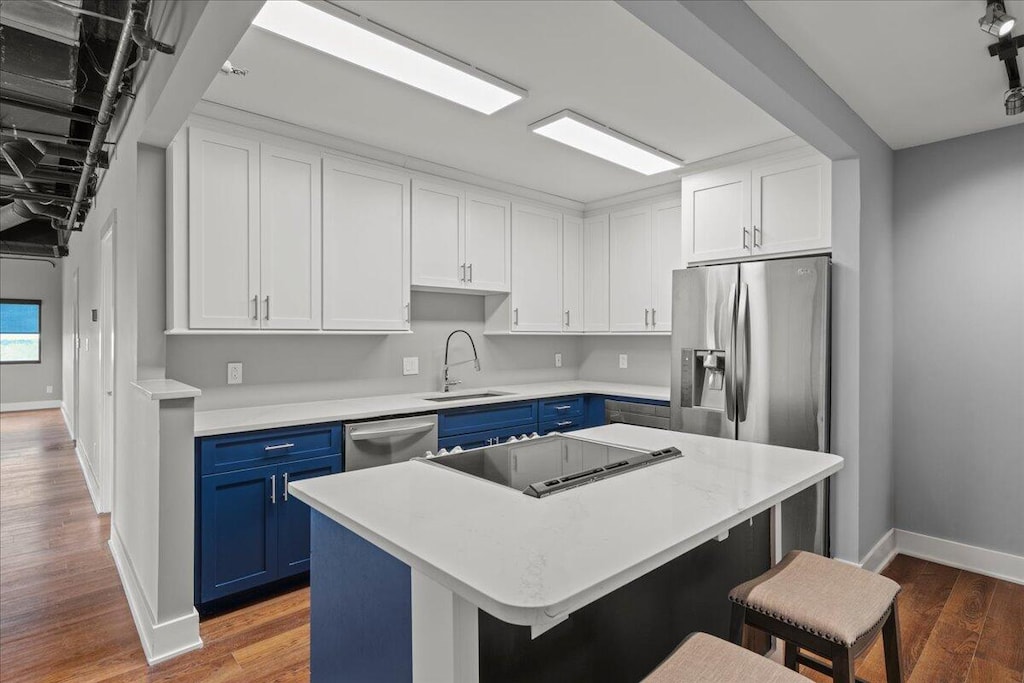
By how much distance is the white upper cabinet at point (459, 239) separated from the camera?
367 centimetres

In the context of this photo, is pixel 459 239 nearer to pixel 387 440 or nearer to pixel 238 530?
pixel 387 440

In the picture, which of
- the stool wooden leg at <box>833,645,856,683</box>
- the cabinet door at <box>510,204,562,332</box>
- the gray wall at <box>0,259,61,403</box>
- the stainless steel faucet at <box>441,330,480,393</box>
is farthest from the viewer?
the gray wall at <box>0,259,61,403</box>

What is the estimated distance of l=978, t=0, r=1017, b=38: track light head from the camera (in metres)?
1.81

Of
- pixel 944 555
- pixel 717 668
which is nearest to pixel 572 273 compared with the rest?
pixel 944 555

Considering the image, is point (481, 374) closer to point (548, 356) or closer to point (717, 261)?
point (548, 356)

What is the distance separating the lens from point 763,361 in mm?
3051

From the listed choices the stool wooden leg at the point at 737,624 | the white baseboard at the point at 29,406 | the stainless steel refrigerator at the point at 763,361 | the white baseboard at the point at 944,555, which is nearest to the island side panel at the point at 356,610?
the stool wooden leg at the point at 737,624

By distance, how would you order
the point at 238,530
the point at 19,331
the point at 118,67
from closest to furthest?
the point at 118,67
the point at 238,530
the point at 19,331

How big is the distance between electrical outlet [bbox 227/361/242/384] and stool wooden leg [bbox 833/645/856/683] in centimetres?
307

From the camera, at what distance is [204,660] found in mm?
2227

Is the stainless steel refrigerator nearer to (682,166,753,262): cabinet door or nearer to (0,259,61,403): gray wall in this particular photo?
(682,166,753,262): cabinet door

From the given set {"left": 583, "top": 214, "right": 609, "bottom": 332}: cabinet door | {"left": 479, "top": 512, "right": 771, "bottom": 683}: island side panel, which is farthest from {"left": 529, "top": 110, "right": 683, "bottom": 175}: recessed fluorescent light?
{"left": 479, "top": 512, "right": 771, "bottom": 683}: island side panel

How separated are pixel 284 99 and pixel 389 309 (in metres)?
1.32

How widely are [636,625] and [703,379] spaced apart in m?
2.00
